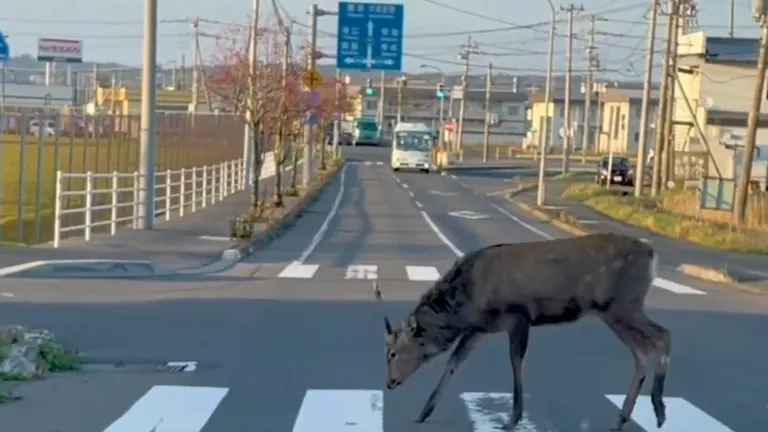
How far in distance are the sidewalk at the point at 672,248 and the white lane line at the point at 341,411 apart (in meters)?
16.3

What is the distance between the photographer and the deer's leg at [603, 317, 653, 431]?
31.2ft

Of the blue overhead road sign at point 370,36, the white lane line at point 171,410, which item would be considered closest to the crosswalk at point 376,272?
the white lane line at point 171,410

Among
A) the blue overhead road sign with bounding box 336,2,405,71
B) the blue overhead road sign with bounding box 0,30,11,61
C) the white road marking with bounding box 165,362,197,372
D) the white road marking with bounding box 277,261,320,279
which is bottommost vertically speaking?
the white road marking with bounding box 277,261,320,279

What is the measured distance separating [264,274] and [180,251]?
2489mm

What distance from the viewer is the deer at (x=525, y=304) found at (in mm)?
9273

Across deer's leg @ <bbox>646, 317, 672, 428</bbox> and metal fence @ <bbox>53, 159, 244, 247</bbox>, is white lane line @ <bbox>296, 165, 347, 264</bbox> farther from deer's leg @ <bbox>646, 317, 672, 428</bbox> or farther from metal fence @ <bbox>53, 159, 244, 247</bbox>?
deer's leg @ <bbox>646, 317, 672, 428</bbox>

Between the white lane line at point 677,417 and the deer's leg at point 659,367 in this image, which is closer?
the deer's leg at point 659,367

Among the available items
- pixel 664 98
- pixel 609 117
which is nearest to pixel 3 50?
pixel 664 98

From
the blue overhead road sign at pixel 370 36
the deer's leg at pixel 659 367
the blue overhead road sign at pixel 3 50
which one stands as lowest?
the deer's leg at pixel 659 367

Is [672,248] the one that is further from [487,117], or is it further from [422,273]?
[487,117]

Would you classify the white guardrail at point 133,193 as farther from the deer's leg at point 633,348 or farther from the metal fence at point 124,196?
the deer's leg at point 633,348

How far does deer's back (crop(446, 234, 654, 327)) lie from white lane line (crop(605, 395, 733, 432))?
0.95 metres

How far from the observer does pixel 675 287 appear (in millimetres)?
22406

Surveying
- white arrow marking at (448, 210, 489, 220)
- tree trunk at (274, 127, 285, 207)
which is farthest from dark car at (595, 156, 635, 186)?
tree trunk at (274, 127, 285, 207)
